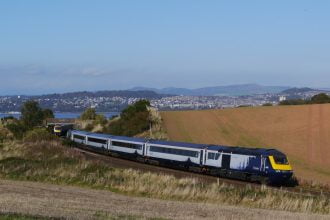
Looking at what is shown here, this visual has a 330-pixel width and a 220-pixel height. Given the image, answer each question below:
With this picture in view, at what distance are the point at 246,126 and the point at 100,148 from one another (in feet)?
53.5

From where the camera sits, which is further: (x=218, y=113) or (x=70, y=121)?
(x=70, y=121)

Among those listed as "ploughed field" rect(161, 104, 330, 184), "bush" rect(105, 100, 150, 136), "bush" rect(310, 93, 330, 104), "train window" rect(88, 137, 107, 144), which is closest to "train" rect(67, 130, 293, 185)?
"ploughed field" rect(161, 104, 330, 184)

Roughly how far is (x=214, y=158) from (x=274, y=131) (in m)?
19.4

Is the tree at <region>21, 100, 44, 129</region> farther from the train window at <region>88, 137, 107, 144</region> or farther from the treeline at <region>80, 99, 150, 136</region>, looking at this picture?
the train window at <region>88, 137, 107, 144</region>

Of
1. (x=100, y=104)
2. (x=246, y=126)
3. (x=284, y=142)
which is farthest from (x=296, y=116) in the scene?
(x=100, y=104)

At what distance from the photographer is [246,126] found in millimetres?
66188

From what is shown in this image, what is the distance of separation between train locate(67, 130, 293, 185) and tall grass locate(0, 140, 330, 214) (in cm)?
478

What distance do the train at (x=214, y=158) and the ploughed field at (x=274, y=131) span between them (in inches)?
120


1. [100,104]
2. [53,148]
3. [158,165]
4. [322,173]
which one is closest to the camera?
[322,173]

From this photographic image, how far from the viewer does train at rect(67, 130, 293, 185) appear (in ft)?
124

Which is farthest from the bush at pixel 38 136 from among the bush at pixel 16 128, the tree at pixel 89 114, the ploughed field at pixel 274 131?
the tree at pixel 89 114

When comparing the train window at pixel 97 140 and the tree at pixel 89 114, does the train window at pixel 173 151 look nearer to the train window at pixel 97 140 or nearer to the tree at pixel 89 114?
the train window at pixel 97 140

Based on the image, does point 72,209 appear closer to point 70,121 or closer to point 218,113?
point 218,113

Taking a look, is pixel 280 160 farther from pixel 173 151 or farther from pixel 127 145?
pixel 127 145
